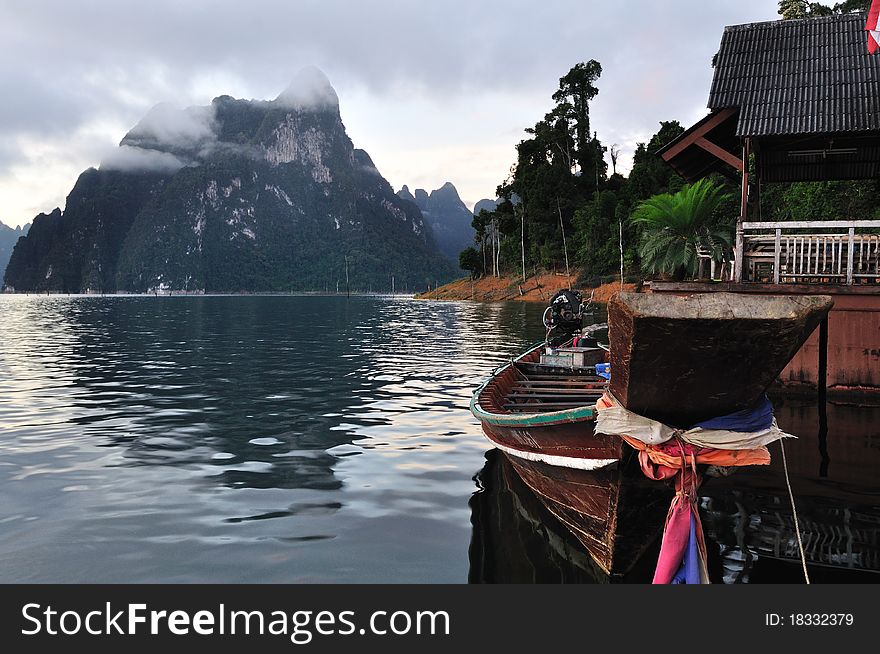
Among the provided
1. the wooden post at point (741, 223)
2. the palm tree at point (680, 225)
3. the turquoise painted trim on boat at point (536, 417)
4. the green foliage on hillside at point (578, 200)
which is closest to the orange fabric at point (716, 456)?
the turquoise painted trim on boat at point (536, 417)

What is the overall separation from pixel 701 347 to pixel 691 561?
177cm

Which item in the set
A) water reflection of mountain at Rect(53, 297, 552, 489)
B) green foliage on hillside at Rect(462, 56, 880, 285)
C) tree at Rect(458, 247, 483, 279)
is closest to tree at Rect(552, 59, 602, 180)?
green foliage on hillside at Rect(462, 56, 880, 285)

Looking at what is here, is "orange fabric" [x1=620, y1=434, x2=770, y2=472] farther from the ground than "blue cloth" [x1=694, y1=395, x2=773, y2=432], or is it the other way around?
"blue cloth" [x1=694, y1=395, x2=773, y2=432]

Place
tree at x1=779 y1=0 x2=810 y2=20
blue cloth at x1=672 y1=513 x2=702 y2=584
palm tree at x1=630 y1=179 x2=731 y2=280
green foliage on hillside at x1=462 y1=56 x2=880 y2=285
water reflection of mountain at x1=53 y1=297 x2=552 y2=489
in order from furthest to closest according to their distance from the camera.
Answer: green foliage on hillside at x1=462 y1=56 x2=880 y2=285 → tree at x1=779 y1=0 x2=810 y2=20 → palm tree at x1=630 y1=179 x2=731 y2=280 → water reflection of mountain at x1=53 y1=297 x2=552 y2=489 → blue cloth at x1=672 y1=513 x2=702 y2=584

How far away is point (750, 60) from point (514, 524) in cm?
1278

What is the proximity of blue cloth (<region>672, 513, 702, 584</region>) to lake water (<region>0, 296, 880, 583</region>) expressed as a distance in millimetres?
986

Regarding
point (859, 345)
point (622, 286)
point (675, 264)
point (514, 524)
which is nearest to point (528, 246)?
point (622, 286)

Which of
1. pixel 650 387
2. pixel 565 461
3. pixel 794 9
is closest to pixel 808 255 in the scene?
pixel 565 461

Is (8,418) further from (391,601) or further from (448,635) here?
(448,635)

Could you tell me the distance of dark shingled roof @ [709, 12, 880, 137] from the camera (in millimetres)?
12500

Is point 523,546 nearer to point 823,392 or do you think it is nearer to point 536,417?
point 536,417

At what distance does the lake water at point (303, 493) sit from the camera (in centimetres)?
569

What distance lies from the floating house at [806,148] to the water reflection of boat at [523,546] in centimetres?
568

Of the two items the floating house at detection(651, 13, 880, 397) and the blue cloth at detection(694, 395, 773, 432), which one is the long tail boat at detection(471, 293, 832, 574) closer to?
the blue cloth at detection(694, 395, 773, 432)
